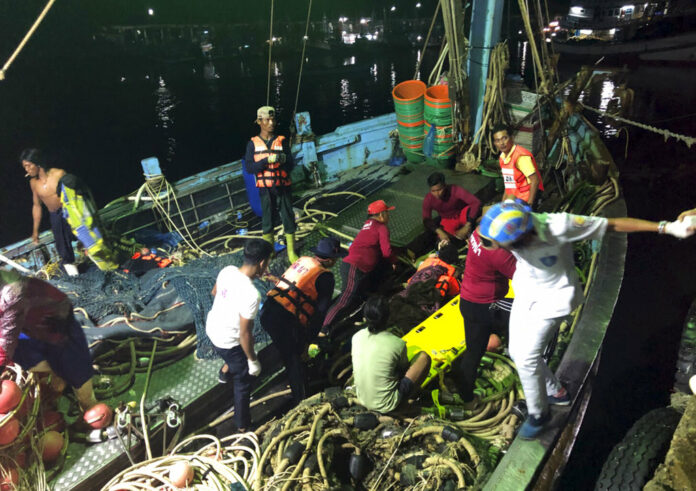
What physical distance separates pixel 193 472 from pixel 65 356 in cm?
147

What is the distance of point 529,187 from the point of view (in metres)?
4.70

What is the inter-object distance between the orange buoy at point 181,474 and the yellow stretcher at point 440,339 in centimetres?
206

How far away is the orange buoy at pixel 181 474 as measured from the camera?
3168 millimetres

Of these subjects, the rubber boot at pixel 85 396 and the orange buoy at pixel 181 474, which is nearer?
the orange buoy at pixel 181 474

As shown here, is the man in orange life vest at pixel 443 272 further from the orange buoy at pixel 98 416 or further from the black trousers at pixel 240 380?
the orange buoy at pixel 98 416

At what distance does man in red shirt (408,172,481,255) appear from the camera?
5412 millimetres

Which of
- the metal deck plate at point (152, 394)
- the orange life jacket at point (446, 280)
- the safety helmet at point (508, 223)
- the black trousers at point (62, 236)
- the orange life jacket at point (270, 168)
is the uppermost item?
A: the safety helmet at point (508, 223)

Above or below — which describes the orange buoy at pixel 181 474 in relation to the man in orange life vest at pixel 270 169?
below

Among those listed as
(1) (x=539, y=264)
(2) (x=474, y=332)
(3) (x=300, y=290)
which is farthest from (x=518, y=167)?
(3) (x=300, y=290)

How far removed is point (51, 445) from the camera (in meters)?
3.45

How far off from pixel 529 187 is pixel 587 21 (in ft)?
126

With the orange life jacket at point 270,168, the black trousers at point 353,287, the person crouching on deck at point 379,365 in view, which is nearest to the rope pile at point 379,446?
the person crouching on deck at point 379,365

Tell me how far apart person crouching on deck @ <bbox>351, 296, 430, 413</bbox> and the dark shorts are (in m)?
2.36

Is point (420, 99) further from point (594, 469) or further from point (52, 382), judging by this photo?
point (52, 382)
